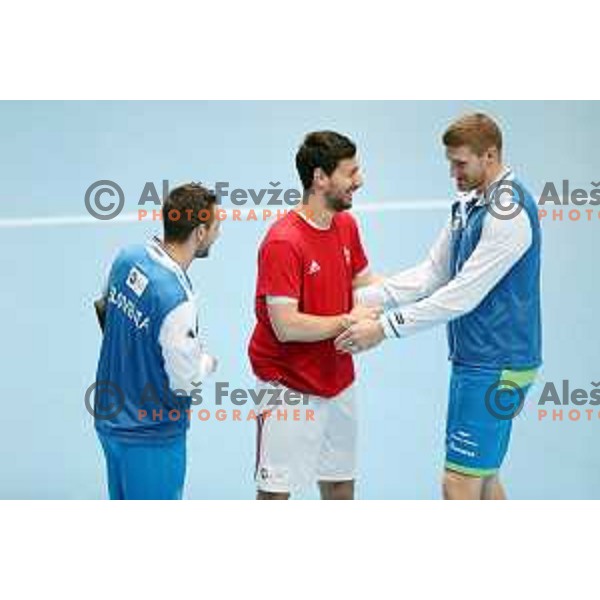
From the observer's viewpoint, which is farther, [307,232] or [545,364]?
[545,364]

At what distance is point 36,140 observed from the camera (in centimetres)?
463

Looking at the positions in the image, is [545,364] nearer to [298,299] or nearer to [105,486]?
[298,299]

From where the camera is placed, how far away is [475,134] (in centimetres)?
401

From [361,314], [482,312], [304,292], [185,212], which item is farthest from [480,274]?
[185,212]

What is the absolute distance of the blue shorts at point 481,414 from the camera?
4.05m

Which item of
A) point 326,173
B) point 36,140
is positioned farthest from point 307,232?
point 36,140

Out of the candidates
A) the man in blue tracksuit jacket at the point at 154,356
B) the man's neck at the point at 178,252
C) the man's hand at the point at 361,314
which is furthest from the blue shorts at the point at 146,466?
the man's hand at the point at 361,314

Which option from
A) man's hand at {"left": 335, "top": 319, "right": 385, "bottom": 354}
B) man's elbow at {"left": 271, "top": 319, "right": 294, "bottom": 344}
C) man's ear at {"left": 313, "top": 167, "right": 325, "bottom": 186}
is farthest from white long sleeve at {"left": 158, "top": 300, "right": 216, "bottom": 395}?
man's ear at {"left": 313, "top": 167, "right": 325, "bottom": 186}

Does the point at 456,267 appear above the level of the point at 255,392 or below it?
above

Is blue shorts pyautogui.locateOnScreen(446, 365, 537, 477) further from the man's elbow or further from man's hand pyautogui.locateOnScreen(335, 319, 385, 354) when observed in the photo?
the man's elbow

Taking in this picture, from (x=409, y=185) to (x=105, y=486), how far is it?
1.73 meters

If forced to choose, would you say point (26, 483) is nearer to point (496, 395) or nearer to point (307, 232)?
point (307, 232)

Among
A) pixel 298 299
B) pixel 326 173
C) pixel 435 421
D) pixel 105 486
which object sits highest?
pixel 326 173

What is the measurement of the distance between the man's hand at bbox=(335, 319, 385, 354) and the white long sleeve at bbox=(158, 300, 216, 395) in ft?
1.70
